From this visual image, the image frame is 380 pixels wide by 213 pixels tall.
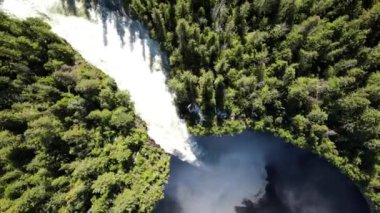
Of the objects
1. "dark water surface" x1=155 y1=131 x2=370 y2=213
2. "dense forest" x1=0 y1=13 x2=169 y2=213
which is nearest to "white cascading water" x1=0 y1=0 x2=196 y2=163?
"dense forest" x1=0 y1=13 x2=169 y2=213

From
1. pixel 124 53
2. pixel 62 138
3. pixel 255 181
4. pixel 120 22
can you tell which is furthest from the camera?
pixel 255 181

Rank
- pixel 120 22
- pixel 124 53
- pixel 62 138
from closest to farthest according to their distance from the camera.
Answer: pixel 62 138 < pixel 124 53 < pixel 120 22

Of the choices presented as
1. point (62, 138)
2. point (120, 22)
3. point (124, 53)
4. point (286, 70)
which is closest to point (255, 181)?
point (286, 70)

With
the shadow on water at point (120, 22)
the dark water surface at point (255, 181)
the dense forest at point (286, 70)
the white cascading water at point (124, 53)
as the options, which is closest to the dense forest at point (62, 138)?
the white cascading water at point (124, 53)

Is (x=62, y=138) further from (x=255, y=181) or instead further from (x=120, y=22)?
(x=255, y=181)

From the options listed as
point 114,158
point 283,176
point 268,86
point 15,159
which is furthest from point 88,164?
point 283,176

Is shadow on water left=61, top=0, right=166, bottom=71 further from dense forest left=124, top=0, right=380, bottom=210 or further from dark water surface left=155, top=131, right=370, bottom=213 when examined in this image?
dark water surface left=155, top=131, right=370, bottom=213

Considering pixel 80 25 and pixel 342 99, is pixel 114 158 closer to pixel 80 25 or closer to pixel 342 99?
pixel 80 25
